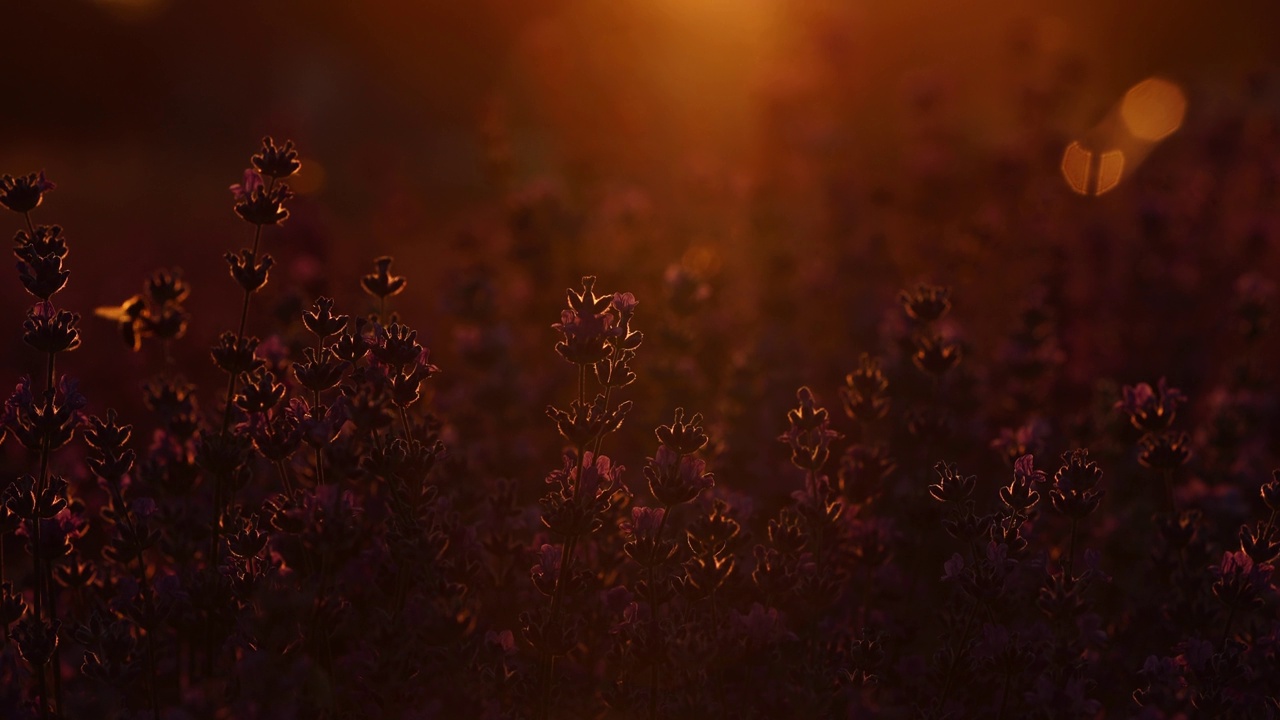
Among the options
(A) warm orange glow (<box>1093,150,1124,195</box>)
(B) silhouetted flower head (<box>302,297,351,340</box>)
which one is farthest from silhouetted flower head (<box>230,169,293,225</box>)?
(A) warm orange glow (<box>1093,150,1124,195</box>)

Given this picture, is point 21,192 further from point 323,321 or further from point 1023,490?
point 1023,490

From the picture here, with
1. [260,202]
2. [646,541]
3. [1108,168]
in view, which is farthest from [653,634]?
[1108,168]

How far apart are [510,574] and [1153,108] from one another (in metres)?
18.2

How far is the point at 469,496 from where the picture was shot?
355 cm

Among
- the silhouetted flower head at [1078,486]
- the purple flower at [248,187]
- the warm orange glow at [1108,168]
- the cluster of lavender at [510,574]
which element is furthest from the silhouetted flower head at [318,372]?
the warm orange glow at [1108,168]

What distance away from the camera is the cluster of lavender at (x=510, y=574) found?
249 centimetres

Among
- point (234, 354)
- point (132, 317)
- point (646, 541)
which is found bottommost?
point (646, 541)

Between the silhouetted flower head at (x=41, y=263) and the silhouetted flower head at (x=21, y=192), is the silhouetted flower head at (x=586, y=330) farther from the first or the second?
the silhouetted flower head at (x=21, y=192)

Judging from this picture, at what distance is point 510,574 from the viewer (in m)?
3.35

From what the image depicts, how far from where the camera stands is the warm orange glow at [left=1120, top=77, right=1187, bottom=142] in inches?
581

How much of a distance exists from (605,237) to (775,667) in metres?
5.50

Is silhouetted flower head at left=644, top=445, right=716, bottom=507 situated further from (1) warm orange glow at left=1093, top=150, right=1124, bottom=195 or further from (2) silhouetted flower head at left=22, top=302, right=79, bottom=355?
(1) warm orange glow at left=1093, top=150, right=1124, bottom=195

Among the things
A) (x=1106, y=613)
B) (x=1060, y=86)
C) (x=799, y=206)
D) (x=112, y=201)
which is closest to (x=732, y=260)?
(x=799, y=206)

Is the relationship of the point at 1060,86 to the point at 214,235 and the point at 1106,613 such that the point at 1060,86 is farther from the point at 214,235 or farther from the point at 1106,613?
the point at 214,235
